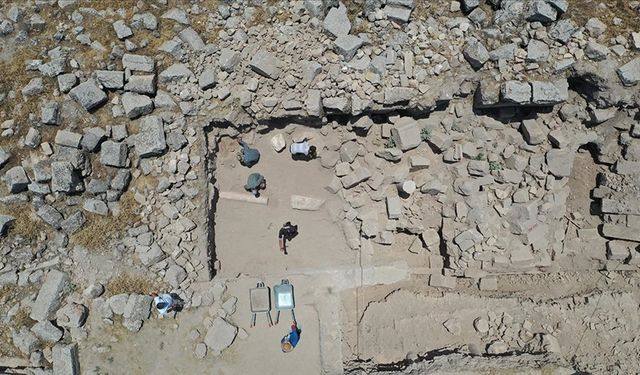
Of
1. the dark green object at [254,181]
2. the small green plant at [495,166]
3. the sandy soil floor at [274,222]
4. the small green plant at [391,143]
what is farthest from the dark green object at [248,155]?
the small green plant at [495,166]

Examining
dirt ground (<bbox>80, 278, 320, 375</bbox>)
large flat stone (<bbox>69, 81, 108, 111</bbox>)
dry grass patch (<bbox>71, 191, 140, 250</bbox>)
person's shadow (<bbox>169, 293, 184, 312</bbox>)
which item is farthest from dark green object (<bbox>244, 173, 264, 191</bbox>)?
large flat stone (<bbox>69, 81, 108, 111</bbox>)

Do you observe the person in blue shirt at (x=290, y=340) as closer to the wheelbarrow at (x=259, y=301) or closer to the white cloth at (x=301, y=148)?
the wheelbarrow at (x=259, y=301)

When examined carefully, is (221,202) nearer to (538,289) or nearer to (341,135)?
(341,135)

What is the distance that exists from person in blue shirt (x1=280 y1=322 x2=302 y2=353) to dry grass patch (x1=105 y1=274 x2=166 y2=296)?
2523mm

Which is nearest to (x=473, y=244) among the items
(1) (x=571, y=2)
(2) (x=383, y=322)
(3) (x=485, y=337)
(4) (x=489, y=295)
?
(4) (x=489, y=295)

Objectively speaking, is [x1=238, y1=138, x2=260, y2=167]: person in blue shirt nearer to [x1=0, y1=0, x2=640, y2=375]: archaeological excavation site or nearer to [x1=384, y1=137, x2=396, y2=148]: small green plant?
[x1=0, y1=0, x2=640, y2=375]: archaeological excavation site

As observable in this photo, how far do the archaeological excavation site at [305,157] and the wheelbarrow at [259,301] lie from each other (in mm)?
42

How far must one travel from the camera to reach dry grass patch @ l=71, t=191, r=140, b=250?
913 cm

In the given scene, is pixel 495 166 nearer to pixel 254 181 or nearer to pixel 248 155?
pixel 254 181

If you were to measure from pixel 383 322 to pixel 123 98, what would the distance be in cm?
662

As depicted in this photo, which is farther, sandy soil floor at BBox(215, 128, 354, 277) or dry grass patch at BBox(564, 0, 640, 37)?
sandy soil floor at BBox(215, 128, 354, 277)

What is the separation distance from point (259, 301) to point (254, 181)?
7.75 feet

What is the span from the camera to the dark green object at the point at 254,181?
978 centimetres

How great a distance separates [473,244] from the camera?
986 centimetres
